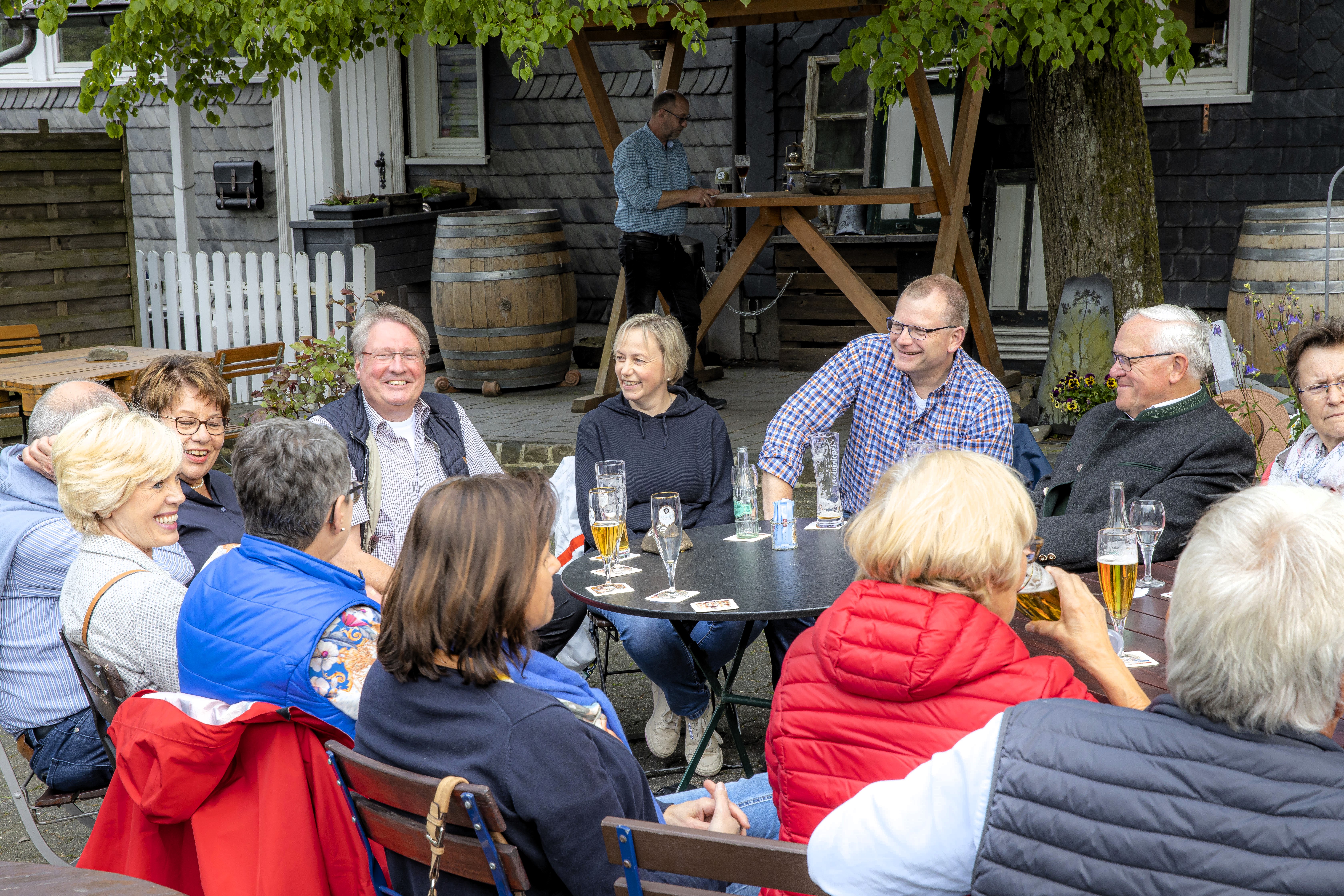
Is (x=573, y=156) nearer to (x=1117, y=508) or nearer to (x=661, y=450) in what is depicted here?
(x=661, y=450)

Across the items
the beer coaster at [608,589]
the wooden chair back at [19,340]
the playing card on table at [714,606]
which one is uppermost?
the wooden chair back at [19,340]

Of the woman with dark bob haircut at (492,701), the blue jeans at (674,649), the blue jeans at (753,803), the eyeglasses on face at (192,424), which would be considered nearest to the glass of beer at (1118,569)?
the blue jeans at (753,803)

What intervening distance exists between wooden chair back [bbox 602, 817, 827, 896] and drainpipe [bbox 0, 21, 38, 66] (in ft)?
30.8

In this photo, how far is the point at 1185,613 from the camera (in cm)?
126

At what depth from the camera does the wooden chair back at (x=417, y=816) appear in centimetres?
154

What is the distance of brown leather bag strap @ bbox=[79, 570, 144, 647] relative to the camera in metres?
2.23

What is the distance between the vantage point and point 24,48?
9180mm

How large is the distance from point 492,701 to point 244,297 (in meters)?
6.89

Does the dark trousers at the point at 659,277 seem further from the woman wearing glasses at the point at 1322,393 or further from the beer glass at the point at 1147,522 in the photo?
the beer glass at the point at 1147,522

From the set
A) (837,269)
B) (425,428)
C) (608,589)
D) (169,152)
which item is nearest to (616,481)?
(608,589)

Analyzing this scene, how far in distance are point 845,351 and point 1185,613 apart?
2512 mm

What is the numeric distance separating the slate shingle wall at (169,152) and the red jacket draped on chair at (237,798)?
27.2 ft

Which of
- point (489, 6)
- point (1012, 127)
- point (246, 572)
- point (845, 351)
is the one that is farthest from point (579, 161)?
point (246, 572)

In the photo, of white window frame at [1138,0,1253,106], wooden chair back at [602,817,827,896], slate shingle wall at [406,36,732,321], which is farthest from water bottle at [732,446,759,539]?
slate shingle wall at [406,36,732,321]
